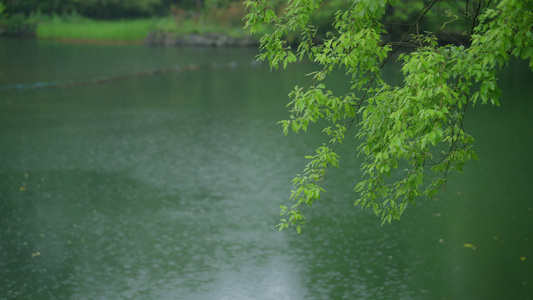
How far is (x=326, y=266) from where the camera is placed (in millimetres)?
8195

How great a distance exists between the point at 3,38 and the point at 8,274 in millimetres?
34808

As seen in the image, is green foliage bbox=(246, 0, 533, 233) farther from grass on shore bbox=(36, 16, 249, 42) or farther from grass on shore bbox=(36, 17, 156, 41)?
grass on shore bbox=(36, 17, 156, 41)

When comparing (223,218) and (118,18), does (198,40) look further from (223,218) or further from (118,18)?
(223,218)

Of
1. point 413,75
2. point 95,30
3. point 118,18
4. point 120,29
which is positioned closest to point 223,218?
point 413,75

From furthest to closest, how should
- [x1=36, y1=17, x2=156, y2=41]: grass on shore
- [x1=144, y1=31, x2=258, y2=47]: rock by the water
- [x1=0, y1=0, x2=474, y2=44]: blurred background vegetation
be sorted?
[x1=36, y1=17, x2=156, y2=41]: grass on shore
[x1=0, y1=0, x2=474, y2=44]: blurred background vegetation
[x1=144, y1=31, x2=258, y2=47]: rock by the water

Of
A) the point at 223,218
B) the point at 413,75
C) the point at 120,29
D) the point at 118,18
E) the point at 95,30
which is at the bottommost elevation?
the point at 223,218

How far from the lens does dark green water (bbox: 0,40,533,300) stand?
304 inches

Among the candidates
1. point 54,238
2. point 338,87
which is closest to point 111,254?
point 54,238

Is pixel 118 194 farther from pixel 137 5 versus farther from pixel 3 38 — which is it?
pixel 137 5

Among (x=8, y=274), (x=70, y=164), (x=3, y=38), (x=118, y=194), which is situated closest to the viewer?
(x=8, y=274)

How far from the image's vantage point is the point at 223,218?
995 centimetres

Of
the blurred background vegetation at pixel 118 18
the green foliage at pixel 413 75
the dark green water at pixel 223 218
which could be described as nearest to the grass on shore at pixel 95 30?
the blurred background vegetation at pixel 118 18

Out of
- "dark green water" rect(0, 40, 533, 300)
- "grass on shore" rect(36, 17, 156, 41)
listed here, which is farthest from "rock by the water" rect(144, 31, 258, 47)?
"dark green water" rect(0, 40, 533, 300)

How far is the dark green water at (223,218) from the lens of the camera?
7719mm
